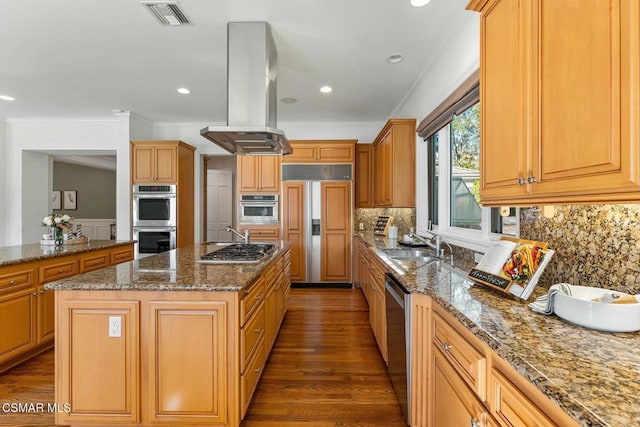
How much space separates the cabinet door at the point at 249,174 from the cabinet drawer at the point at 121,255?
187 centimetres

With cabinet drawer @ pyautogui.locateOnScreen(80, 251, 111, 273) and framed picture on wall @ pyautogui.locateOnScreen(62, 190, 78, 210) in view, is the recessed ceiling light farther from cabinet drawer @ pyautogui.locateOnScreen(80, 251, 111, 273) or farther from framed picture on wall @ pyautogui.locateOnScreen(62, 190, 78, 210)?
framed picture on wall @ pyautogui.locateOnScreen(62, 190, 78, 210)

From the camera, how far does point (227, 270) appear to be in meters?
1.97

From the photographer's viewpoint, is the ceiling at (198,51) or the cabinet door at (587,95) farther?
the ceiling at (198,51)

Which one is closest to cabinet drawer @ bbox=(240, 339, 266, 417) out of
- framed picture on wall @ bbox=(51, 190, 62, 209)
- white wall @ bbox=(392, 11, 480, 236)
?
white wall @ bbox=(392, 11, 480, 236)

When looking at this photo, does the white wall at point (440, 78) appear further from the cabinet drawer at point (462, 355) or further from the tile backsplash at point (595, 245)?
the cabinet drawer at point (462, 355)

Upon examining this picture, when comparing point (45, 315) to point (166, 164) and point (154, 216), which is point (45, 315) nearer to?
point (154, 216)

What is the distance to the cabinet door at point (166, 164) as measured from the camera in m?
4.99

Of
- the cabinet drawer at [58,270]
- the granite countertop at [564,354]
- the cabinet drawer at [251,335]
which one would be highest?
the granite countertop at [564,354]

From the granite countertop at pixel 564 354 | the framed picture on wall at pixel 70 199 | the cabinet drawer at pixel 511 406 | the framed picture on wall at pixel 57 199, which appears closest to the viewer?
the granite countertop at pixel 564 354

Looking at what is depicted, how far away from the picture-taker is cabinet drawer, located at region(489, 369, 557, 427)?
2.56ft

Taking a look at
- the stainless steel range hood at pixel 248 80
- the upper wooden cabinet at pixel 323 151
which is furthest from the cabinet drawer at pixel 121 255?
the upper wooden cabinet at pixel 323 151

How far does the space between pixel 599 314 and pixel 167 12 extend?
3122mm

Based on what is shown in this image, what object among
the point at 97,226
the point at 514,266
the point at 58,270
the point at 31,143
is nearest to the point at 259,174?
the point at 58,270

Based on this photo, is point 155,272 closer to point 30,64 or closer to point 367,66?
point 367,66
